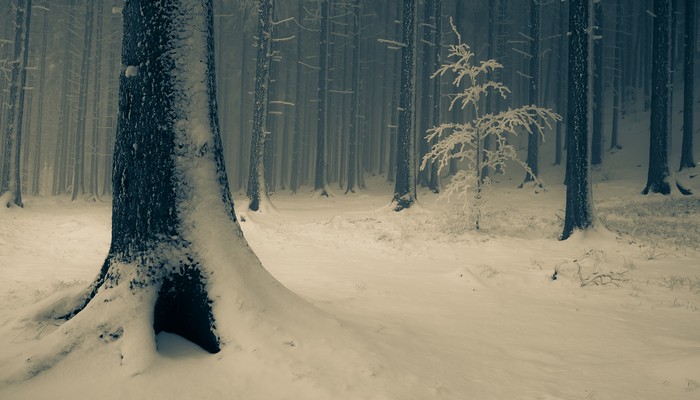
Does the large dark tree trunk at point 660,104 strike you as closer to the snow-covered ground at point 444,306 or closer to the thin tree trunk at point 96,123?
the snow-covered ground at point 444,306

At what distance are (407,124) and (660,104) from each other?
899 centimetres

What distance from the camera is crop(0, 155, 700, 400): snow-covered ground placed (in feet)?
9.80

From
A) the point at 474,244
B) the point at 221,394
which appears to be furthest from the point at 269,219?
the point at 221,394

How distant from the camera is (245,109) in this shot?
33.9 m

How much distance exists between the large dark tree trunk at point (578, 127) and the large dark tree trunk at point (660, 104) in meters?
6.52

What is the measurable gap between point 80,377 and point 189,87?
239 centimetres

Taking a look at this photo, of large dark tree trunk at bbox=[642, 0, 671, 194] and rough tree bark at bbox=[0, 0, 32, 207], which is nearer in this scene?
large dark tree trunk at bbox=[642, 0, 671, 194]

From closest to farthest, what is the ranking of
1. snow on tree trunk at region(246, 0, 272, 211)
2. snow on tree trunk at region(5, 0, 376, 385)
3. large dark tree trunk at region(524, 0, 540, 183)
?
snow on tree trunk at region(5, 0, 376, 385) → snow on tree trunk at region(246, 0, 272, 211) → large dark tree trunk at region(524, 0, 540, 183)

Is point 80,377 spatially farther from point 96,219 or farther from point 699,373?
point 96,219

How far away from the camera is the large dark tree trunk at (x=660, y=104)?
14.6 metres

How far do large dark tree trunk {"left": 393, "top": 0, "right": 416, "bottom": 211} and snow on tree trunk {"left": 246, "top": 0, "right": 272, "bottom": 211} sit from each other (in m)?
4.87

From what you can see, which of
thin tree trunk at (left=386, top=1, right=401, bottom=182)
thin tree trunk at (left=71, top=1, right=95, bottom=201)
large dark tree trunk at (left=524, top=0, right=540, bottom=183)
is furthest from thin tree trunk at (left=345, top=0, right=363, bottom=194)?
thin tree trunk at (left=71, top=1, right=95, bottom=201)

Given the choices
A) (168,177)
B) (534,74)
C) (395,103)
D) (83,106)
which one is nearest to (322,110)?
(395,103)

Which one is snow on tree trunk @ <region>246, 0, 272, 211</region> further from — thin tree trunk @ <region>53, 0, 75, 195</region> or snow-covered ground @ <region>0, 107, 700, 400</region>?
thin tree trunk @ <region>53, 0, 75, 195</region>
